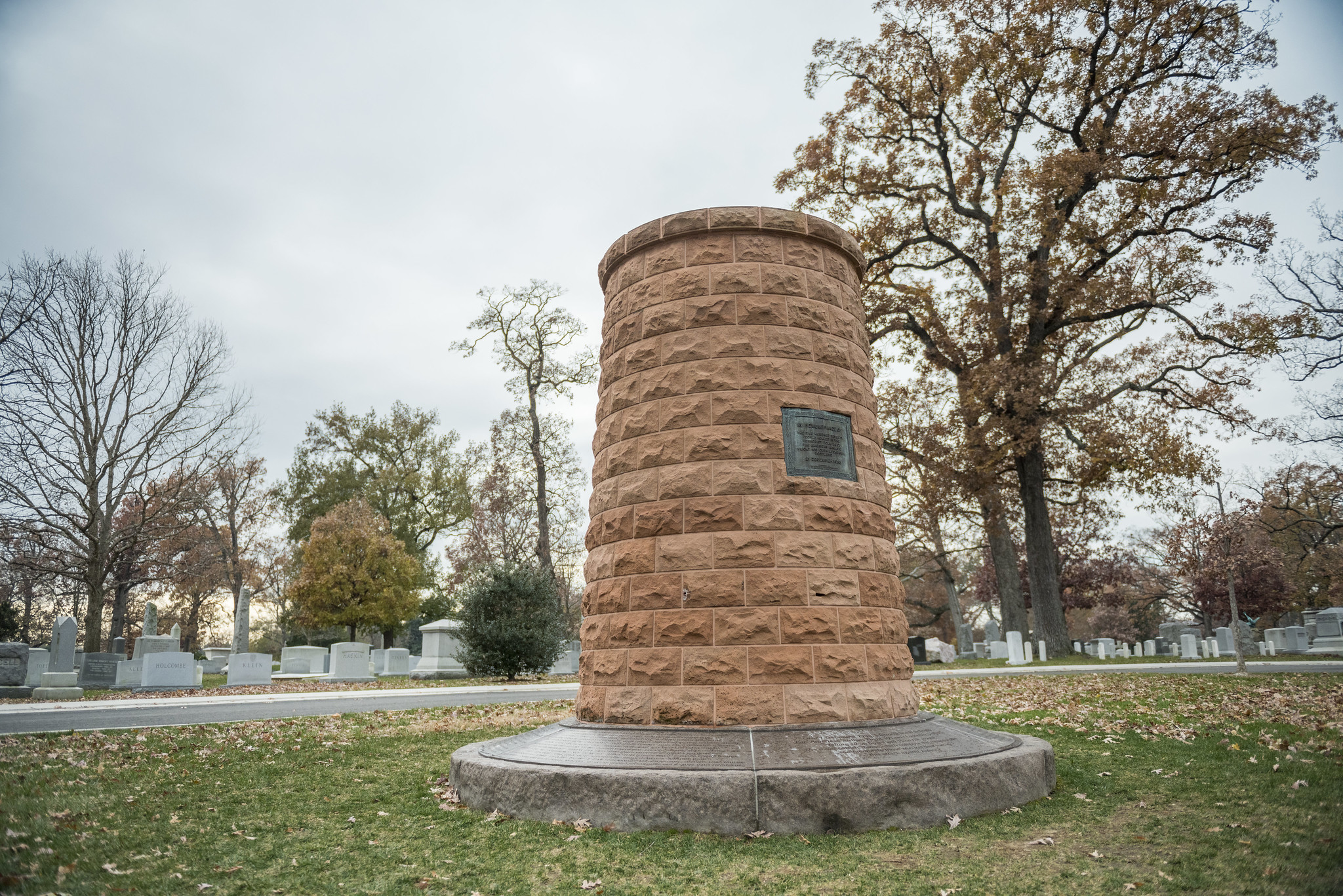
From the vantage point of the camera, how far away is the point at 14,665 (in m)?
20.2

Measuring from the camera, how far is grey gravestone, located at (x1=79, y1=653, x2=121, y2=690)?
21344 mm

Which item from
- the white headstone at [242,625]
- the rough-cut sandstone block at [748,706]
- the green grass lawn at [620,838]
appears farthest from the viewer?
the white headstone at [242,625]

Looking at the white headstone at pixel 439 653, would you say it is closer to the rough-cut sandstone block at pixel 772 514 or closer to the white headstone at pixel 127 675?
the white headstone at pixel 127 675

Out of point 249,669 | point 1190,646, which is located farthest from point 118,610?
point 1190,646

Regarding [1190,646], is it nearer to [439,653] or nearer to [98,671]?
[439,653]

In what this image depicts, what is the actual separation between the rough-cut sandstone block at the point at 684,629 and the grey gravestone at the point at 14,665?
21927 mm

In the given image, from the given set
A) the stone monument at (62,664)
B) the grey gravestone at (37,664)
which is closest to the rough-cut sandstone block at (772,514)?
the stone monument at (62,664)

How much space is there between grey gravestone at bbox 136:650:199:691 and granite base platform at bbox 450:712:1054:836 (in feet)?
60.4

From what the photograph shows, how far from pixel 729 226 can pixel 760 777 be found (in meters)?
3.90

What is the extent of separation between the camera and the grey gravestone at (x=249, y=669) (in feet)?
70.4

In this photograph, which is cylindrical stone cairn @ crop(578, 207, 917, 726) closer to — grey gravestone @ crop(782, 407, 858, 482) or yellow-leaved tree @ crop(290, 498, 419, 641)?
grey gravestone @ crop(782, 407, 858, 482)

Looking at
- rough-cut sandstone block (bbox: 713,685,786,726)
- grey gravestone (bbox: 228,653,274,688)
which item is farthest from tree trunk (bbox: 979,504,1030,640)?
grey gravestone (bbox: 228,653,274,688)

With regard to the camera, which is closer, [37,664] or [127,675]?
[37,664]

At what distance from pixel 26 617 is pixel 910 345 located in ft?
142
